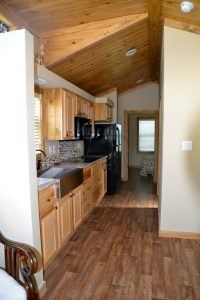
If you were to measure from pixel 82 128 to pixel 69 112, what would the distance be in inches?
23.9

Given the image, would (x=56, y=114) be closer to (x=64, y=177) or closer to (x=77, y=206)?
(x=64, y=177)

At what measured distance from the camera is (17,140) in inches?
69.6

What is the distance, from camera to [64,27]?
2797 millimetres

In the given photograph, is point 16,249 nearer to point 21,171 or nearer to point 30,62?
point 21,171

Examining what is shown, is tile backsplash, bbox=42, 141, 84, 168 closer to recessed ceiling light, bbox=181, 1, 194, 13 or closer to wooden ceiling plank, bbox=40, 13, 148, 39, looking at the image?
wooden ceiling plank, bbox=40, 13, 148, 39

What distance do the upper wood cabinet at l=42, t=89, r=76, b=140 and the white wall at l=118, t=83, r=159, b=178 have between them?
3.36 meters

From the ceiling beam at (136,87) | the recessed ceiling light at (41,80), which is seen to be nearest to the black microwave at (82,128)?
the recessed ceiling light at (41,80)

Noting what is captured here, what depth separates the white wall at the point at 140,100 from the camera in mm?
6332

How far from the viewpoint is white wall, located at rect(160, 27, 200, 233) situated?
2.91 metres

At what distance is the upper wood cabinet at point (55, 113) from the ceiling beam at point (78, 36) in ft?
1.62

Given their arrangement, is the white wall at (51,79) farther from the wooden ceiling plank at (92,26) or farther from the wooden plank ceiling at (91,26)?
the wooden ceiling plank at (92,26)

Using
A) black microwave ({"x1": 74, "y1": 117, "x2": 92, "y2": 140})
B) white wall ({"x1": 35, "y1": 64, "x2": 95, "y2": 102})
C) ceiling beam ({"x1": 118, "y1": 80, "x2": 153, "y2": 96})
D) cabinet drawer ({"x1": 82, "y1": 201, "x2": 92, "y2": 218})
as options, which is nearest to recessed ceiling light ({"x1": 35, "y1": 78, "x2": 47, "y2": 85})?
white wall ({"x1": 35, "y1": 64, "x2": 95, "y2": 102})

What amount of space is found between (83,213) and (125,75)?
3.20 meters

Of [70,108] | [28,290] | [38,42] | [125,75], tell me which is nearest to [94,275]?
[28,290]
